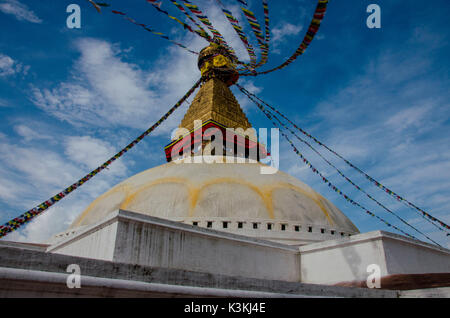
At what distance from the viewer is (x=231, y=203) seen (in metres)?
10.8

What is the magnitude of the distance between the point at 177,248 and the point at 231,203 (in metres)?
3.23

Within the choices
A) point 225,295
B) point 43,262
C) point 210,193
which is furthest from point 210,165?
point 43,262

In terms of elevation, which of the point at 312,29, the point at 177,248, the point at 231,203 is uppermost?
the point at 312,29

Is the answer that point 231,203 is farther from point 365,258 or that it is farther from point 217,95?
point 217,95

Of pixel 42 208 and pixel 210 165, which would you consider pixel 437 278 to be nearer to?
pixel 210 165

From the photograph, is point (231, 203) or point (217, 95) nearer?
point (231, 203)

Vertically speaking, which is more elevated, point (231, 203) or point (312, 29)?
point (312, 29)

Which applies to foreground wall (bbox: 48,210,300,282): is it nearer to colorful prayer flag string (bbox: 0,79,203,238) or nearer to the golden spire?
colorful prayer flag string (bbox: 0,79,203,238)

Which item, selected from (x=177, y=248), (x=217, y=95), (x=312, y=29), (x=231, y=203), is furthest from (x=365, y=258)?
(x=217, y=95)

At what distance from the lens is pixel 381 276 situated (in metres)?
7.91

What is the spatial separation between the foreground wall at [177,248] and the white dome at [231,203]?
45.7 inches

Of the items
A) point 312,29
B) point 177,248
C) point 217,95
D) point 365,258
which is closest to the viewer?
point 177,248

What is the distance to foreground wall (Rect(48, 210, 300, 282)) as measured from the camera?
7207 mm

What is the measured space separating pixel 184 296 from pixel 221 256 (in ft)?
13.9
